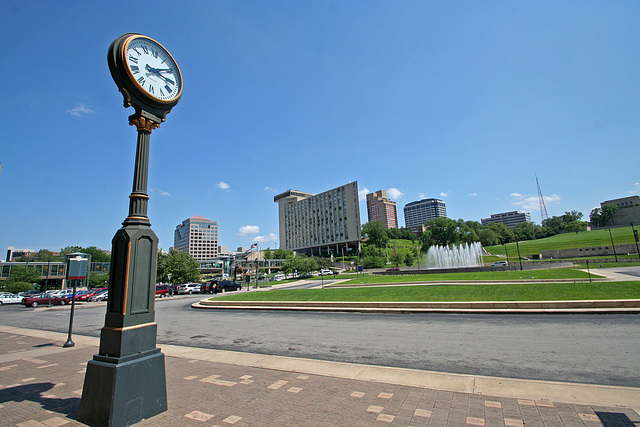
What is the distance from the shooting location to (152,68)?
5.36 meters

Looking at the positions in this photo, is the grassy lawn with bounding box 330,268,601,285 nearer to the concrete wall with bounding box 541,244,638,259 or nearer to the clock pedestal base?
the clock pedestal base

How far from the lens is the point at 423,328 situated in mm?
11031

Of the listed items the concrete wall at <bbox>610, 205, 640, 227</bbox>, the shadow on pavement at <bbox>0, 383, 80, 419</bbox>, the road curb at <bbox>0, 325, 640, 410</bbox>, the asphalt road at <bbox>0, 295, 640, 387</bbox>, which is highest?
the concrete wall at <bbox>610, 205, 640, 227</bbox>

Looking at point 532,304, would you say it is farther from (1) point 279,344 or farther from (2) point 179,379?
(2) point 179,379

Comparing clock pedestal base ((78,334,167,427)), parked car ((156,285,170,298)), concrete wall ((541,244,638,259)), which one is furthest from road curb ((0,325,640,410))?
concrete wall ((541,244,638,259))

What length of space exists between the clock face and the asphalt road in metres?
6.89

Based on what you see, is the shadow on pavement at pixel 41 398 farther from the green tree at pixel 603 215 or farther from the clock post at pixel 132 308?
the green tree at pixel 603 215

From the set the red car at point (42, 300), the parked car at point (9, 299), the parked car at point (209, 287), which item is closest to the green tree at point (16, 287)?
the parked car at point (9, 299)

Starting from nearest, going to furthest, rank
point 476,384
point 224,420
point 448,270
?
point 224,420, point 476,384, point 448,270

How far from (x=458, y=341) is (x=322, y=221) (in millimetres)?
127611

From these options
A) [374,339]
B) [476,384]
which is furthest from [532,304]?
[476,384]

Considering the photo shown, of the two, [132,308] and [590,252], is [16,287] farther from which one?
[590,252]

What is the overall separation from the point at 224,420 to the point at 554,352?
7.57 meters

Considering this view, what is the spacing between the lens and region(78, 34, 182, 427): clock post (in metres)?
4.10
